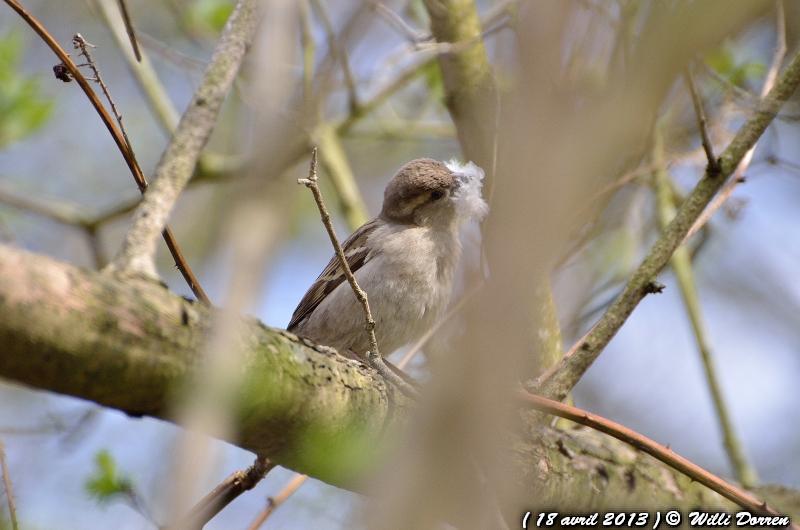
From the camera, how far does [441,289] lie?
17.0ft

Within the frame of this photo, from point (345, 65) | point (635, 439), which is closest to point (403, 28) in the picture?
point (345, 65)

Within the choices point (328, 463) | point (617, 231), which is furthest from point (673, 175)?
point (328, 463)

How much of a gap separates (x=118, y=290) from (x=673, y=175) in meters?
5.15

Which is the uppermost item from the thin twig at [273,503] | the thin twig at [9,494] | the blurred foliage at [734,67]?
the blurred foliage at [734,67]

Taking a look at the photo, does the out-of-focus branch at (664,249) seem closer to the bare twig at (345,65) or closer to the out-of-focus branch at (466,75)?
the out-of-focus branch at (466,75)

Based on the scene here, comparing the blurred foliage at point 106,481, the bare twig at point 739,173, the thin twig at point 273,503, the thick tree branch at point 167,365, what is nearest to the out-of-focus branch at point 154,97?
the blurred foliage at point 106,481

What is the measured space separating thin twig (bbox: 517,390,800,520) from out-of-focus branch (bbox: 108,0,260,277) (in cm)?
130

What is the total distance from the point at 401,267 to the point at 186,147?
2.73 meters

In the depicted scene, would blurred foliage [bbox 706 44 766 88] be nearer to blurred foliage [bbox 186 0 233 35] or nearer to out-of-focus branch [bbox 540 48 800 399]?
out-of-focus branch [bbox 540 48 800 399]

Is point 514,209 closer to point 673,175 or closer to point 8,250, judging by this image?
point 8,250

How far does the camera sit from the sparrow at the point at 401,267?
504 cm

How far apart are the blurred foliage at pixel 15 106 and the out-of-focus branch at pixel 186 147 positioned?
116 inches

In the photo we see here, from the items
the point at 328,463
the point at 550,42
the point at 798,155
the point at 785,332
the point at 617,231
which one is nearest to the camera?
the point at 550,42

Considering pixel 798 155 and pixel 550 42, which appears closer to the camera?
pixel 550 42
